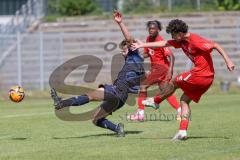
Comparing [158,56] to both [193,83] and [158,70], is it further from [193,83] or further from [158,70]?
[193,83]

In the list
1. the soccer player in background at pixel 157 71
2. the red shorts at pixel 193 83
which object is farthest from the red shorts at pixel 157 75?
the red shorts at pixel 193 83

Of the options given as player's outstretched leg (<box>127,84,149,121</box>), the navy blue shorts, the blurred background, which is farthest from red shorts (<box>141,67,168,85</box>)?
the blurred background

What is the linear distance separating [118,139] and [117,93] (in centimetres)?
93

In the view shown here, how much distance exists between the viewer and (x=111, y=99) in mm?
13141

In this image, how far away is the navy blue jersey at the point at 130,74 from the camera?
43.9 feet

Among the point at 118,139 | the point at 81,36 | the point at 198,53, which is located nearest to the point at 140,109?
the point at 118,139

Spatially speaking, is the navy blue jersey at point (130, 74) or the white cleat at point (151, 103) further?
the white cleat at point (151, 103)

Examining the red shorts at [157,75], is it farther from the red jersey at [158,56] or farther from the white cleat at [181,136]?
the white cleat at [181,136]

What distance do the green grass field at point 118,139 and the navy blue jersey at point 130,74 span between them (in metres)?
0.87

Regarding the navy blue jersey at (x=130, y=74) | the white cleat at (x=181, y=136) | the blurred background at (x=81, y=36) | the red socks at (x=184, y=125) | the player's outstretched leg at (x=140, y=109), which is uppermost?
the navy blue jersey at (x=130, y=74)

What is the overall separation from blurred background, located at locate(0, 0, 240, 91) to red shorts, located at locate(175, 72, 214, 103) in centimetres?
1618

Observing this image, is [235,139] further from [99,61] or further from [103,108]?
[99,61]

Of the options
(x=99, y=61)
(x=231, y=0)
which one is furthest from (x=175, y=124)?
(x=231, y=0)

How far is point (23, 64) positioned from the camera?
106 ft
